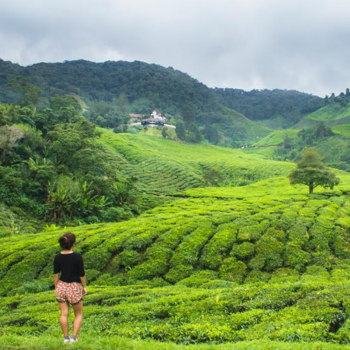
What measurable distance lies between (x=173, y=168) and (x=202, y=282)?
2164 inches

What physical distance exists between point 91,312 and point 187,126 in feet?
413

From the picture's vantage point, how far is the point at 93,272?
15.7m

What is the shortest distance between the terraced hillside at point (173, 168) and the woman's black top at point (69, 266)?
43372mm

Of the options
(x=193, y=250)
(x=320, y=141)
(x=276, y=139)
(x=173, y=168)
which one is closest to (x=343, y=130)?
(x=320, y=141)

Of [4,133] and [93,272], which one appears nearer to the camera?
[93,272]

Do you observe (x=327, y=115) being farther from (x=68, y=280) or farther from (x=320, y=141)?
(x=68, y=280)

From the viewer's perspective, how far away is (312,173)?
29734 mm

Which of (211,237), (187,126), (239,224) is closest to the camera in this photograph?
(211,237)

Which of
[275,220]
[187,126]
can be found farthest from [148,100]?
[275,220]

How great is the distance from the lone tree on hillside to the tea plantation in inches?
119

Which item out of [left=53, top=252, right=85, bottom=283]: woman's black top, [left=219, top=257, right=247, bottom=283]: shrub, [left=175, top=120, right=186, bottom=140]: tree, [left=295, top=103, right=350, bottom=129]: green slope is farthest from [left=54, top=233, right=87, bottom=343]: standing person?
[left=295, top=103, right=350, bottom=129]: green slope

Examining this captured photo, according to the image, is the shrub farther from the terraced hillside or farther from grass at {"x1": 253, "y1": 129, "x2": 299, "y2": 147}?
grass at {"x1": 253, "y1": 129, "x2": 299, "y2": 147}

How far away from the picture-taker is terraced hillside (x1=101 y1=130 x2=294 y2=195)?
2377 inches

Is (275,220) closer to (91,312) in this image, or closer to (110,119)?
(91,312)
